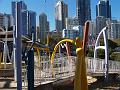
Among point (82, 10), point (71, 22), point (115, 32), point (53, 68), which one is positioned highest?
point (82, 10)

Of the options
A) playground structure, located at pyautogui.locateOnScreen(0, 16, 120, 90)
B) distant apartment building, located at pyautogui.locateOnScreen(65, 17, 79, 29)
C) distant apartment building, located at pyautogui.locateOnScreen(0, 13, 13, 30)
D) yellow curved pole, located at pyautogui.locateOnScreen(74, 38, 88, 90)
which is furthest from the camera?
distant apartment building, located at pyautogui.locateOnScreen(65, 17, 79, 29)

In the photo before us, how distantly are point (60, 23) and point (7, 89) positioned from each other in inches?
2809

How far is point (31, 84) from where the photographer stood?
12.3 metres

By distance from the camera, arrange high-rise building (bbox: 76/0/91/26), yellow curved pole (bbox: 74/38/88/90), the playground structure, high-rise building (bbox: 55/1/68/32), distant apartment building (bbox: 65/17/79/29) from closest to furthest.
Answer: the playground structure
yellow curved pole (bbox: 74/38/88/90)
high-rise building (bbox: 55/1/68/32)
high-rise building (bbox: 76/0/91/26)
distant apartment building (bbox: 65/17/79/29)

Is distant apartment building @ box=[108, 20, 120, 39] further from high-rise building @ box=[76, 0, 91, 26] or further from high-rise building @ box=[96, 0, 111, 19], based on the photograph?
high-rise building @ box=[76, 0, 91, 26]

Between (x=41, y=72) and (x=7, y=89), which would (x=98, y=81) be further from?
(x=7, y=89)

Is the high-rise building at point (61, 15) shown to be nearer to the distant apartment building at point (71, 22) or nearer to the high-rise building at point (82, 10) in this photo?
the distant apartment building at point (71, 22)

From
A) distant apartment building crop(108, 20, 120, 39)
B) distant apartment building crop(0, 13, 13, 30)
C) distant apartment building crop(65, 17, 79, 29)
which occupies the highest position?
distant apartment building crop(65, 17, 79, 29)

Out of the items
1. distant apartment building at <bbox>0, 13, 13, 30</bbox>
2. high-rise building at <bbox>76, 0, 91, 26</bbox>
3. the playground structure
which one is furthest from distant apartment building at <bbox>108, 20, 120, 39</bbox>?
the playground structure

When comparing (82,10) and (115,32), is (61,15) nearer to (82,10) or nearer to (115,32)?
(82,10)

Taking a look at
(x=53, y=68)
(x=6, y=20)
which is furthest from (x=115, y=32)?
(x=53, y=68)

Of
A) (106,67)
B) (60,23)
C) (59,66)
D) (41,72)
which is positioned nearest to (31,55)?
(41,72)

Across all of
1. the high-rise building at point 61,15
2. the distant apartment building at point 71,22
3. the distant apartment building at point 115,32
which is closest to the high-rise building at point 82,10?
the distant apartment building at point 71,22

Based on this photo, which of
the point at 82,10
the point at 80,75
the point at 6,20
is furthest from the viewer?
the point at 82,10
